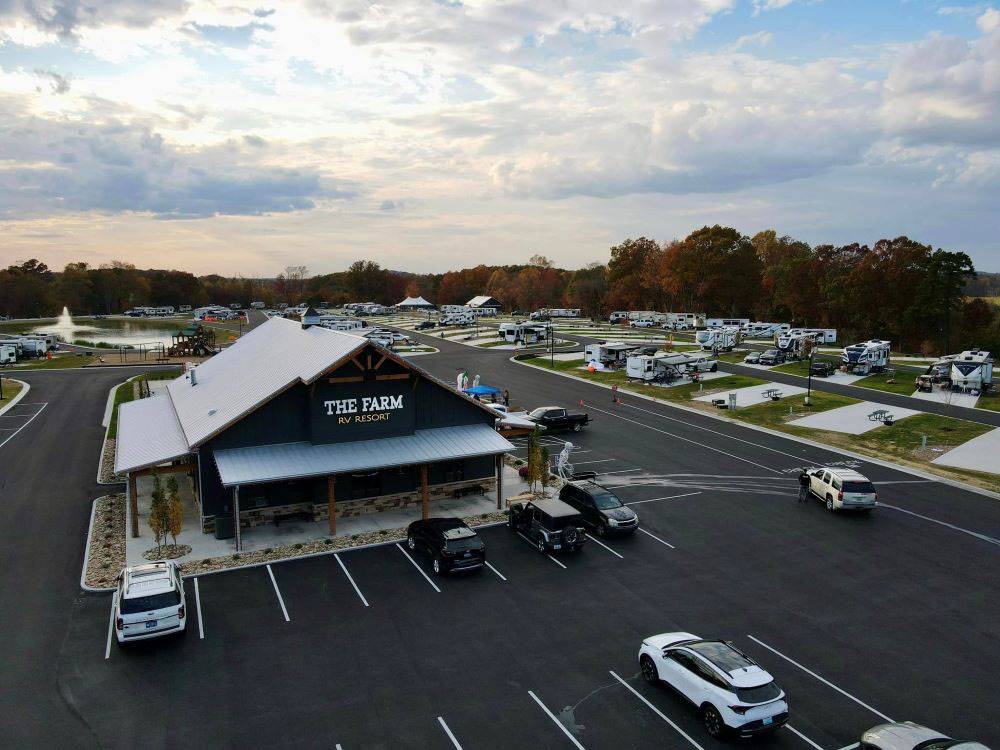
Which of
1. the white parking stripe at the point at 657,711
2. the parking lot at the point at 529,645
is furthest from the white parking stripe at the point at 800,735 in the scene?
the white parking stripe at the point at 657,711

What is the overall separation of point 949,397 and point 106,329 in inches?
5926

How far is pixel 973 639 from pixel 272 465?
2427 centimetres

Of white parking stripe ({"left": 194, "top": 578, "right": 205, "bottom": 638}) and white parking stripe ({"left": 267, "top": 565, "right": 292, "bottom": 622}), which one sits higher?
white parking stripe ({"left": 267, "top": 565, "right": 292, "bottom": 622})

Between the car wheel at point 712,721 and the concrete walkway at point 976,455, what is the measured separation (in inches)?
1216

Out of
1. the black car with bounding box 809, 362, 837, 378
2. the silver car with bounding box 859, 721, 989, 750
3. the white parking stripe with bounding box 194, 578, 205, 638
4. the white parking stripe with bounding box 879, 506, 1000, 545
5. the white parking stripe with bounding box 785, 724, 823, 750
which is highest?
the black car with bounding box 809, 362, 837, 378

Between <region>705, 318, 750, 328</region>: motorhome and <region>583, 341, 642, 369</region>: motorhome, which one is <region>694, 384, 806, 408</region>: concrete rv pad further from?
<region>705, 318, 750, 328</region>: motorhome

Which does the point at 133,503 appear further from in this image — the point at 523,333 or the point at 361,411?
the point at 523,333

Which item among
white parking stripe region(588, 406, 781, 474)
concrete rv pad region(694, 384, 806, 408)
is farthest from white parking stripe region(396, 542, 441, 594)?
concrete rv pad region(694, 384, 806, 408)

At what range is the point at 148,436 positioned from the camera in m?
32.0

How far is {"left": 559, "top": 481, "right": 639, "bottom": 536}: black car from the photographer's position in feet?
88.9

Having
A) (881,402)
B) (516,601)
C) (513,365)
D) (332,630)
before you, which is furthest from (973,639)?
(513,365)

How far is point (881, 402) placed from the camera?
54344 mm

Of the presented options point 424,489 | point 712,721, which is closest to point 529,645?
point 712,721

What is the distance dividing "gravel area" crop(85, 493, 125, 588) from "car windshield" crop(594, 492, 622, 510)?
1805cm
